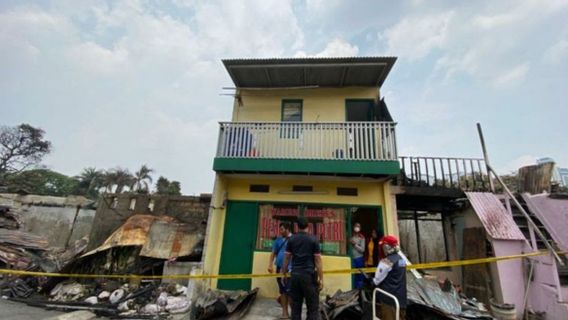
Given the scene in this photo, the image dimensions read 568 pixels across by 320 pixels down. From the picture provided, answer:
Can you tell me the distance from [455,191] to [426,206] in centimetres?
113

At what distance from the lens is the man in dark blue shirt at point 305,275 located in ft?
12.3

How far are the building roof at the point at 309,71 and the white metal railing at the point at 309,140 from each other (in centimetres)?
201

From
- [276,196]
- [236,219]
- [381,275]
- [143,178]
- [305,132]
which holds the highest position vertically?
[143,178]

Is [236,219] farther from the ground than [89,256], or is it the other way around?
[236,219]

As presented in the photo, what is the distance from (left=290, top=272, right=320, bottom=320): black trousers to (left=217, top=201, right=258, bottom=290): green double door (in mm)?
3591

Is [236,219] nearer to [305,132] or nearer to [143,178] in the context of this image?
[305,132]

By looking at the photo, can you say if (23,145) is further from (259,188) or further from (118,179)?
(259,188)

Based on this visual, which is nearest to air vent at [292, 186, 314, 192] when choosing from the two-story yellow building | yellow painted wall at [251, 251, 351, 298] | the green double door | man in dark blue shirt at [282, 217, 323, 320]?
the two-story yellow building

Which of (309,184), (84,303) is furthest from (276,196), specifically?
(84,303)

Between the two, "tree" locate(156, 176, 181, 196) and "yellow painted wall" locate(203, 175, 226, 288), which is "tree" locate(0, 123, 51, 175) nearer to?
"tree" locate(156, 176, 181, 196)

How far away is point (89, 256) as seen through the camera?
7570mm

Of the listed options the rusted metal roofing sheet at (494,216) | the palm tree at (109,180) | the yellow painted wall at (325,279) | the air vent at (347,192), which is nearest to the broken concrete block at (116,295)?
the yellow painted wall at (325,279)

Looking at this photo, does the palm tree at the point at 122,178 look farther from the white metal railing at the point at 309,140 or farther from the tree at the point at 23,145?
the white metal railing at the point at 309,140

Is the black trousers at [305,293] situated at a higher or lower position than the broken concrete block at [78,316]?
higher
